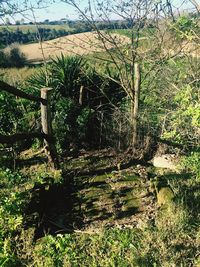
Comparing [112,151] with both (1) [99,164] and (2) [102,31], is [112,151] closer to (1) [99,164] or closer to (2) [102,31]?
(1) [99,164]

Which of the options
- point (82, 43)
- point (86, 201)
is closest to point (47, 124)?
point (86, 201)

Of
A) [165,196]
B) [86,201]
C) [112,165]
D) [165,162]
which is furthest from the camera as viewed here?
[165,162]

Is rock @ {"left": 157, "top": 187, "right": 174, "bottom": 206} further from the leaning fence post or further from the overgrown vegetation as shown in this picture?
the leaning fence post

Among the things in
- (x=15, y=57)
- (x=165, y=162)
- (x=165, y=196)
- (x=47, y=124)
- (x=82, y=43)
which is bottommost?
(x=15, y=57)

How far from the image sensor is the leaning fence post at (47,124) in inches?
232

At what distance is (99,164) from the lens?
6930 millimetres

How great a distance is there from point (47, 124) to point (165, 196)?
7.16 ft

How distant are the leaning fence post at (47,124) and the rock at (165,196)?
6.21ft

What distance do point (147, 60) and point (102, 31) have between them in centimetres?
112

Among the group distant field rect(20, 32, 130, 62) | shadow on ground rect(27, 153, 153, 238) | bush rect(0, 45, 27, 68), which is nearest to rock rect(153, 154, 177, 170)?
shadow on ground rect(27, 153, 153, 238)

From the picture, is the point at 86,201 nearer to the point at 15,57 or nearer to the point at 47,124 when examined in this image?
the point at 47,124

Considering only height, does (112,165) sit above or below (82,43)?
below

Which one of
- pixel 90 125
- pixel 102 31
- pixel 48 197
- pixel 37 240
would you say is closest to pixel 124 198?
pixel 48 197

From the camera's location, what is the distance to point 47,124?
6.00m
